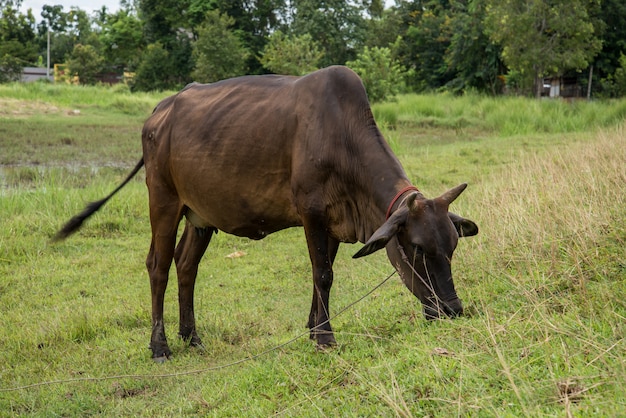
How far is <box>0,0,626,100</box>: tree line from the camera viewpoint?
2364 centimetres

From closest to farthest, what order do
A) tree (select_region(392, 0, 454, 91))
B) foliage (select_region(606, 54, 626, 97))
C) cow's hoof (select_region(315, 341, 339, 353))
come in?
cow's hoof (select_region(315, 341, 339, 353))
foliage (select_region(606, 54, 626, 97))
tree (select_region(392, 0, 454, 91))

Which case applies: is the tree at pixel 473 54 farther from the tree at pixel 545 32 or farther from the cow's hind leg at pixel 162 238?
the cow's hind leg at pixel 162 238

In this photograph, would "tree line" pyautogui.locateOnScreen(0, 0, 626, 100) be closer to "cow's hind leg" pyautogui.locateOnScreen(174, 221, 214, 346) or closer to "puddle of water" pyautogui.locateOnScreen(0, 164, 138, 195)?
"puddle of water" pyautogui.locateOnScreen(0, 164, 138, 195)

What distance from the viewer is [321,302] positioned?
447cm

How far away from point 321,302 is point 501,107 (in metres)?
17.1

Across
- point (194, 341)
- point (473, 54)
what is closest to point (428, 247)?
point (194, 341)

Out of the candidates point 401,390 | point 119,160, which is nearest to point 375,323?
point 401,390

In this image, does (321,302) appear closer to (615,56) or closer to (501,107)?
(501,107)

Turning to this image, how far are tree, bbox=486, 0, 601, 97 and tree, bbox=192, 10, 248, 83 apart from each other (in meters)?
15.2

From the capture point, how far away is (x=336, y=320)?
16.8 feet

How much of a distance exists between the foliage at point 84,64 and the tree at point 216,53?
943cm

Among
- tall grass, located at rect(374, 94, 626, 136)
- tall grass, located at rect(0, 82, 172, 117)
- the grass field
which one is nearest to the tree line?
tall grass, located at rect(374, 94, 626, 136)

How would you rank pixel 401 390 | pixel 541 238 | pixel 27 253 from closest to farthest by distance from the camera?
1. pixel 401 390
2. pixel 541 238
3. pixel 27 253

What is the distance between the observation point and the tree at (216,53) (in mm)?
35031
